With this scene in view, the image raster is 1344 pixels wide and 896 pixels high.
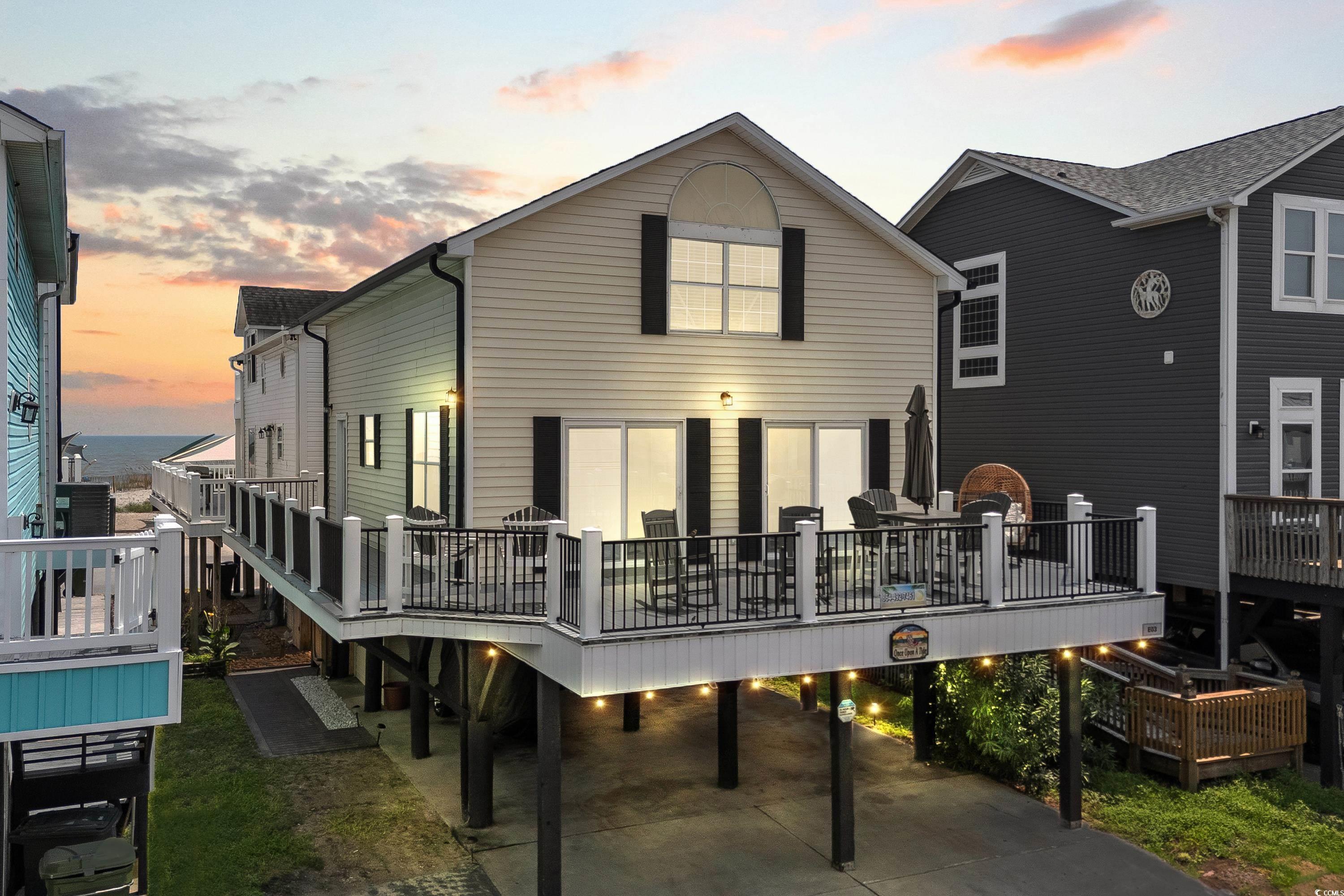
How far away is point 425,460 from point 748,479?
4757mm

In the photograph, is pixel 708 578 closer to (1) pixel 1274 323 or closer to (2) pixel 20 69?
(1) pixel 1274 323

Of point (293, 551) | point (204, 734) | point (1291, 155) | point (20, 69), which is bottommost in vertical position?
point (204, 734)

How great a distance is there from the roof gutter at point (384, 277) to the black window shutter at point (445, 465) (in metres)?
1.90

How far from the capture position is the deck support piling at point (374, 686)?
53.1 feet

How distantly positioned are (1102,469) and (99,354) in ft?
190

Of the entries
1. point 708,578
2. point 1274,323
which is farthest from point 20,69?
point 1274,323

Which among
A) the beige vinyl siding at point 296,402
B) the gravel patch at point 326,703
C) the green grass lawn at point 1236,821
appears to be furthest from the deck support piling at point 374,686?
the green grass lawn at point 1236,821

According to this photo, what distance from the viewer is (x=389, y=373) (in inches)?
604

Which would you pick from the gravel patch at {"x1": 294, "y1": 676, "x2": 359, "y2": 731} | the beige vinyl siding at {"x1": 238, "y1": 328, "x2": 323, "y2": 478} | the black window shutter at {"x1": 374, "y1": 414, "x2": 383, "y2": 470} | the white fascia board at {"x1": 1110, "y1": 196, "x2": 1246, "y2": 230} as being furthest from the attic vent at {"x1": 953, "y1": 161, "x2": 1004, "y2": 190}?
the gravel patch at {"x1": 294, "y1": 676, "x2": 359, "y2": 731}

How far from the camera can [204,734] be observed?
14695 mm

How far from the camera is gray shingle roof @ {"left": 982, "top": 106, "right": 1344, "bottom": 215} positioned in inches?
599

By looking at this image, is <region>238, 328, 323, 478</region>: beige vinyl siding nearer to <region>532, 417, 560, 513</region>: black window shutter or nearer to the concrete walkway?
the concrete walkway

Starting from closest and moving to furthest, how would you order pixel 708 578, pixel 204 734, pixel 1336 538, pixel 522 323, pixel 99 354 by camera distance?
pixel 708 578 → pixel 522 323 → pixel 1336 538 → pixel 204 734 → pixel 99 354

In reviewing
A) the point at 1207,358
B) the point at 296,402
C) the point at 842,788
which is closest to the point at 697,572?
the point at 842,788
